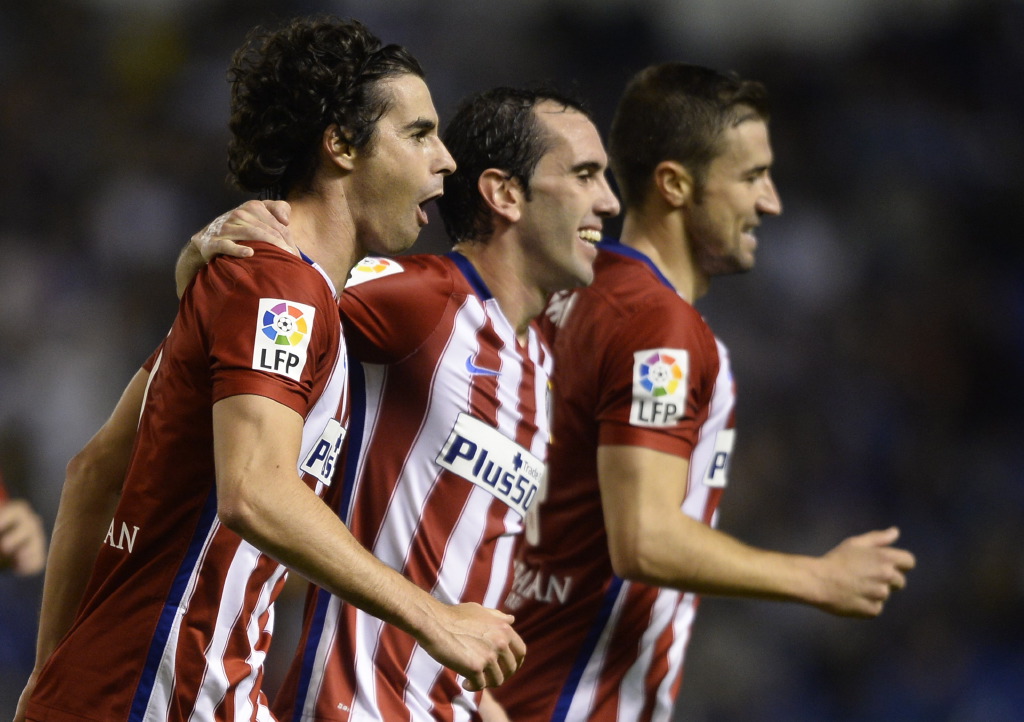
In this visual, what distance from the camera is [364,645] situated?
301cm

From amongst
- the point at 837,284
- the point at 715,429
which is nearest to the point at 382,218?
the point at 715,429

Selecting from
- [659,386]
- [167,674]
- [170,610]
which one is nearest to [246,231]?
[170,610]

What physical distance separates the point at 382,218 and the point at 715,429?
141 cm

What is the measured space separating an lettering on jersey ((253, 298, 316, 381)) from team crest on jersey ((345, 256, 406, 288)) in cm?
63

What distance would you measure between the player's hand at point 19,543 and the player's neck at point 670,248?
6.94 feet

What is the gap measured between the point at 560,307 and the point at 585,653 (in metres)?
1.02

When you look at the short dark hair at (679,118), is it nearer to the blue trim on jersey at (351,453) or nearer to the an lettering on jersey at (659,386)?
the an lettering on jersey at (659,386)

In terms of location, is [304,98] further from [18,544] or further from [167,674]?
→ [167,674]

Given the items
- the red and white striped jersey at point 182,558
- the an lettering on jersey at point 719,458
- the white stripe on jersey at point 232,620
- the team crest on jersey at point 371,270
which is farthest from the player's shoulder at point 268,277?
the an lettering on jersey at point 719,458

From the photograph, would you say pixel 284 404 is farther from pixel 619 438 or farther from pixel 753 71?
pixel 753 71

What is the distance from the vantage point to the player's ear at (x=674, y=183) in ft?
13.5

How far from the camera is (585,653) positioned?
12.1 feet

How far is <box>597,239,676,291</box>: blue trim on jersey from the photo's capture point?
384 centimetres

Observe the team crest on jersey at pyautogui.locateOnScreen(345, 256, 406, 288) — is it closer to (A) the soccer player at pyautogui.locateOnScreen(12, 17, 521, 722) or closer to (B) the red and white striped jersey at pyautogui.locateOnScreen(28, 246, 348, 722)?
(A) the soccer player at pyautogui.locateOnScreen(12, 17, 521, 722)
